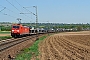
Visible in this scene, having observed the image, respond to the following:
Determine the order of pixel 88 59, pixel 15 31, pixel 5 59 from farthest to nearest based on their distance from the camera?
pixel 15 31, pixel 5 59, pixel 88 59

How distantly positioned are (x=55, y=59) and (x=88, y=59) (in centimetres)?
212

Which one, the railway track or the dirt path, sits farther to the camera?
the dirt path

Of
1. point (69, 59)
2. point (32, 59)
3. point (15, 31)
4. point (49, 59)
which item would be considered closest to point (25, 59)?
point (32, 59)

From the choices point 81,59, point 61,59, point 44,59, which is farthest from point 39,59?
point 81,59

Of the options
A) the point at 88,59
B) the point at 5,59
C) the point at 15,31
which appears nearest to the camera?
the point at 88,59

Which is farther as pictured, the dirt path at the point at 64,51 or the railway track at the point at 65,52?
the dirt path at the point at 64,51

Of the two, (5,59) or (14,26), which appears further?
(14,26)

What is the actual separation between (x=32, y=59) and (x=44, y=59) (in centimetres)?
93

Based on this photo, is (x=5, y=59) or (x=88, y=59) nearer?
(x=88, y=59)

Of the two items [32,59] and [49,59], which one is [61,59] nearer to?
[49,59]

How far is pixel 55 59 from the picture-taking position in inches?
668

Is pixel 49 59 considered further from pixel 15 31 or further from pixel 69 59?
pixel 15 31

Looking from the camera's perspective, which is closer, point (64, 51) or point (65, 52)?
point (65, 52)

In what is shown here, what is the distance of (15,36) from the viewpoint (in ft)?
216
